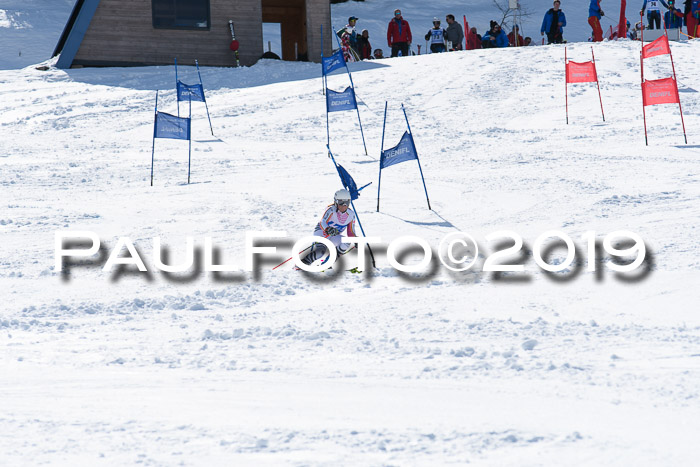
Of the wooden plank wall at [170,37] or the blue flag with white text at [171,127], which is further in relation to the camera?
the wooden plank wall at [170,37]

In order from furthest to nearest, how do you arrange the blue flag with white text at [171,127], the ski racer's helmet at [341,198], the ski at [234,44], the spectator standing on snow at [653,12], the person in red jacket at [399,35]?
the person in red jacket at [399,35], the ski at [234,44], the spectator standing on snow at [653,12], the blue flag with white text at [171,127], the ski racer's helmet at [341,198]

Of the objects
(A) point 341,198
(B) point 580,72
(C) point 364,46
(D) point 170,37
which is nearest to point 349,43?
(C) point 364,46

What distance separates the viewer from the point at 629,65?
19719 mm

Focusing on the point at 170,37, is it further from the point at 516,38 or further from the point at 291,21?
the point at 516,38

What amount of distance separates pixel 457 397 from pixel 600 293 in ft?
9.34

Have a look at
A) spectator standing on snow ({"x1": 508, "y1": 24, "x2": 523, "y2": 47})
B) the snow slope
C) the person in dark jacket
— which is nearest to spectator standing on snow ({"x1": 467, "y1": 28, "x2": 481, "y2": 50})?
spectator standing on snow ({"x1": 508, "y1": 24, "x2": 523, "y2": 47})

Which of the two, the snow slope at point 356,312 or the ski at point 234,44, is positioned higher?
the ski at point 234,44

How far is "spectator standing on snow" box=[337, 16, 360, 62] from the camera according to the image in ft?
74.6

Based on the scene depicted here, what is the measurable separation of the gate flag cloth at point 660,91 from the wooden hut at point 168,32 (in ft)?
36.3

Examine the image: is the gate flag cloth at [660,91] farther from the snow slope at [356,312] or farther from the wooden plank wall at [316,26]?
the wooden plank wall at [316,26]

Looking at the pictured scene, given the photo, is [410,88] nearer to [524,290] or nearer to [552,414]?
[524,290]

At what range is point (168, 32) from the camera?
73.4ft

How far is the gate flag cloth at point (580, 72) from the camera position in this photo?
1648 centimetres

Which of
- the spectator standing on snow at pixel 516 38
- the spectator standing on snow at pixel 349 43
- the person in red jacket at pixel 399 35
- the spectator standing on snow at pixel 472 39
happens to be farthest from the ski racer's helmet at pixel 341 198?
the spectator standing on snow at pixel 472 39
